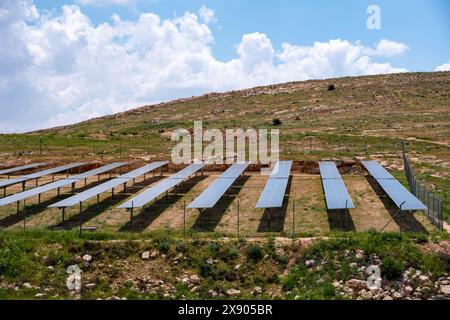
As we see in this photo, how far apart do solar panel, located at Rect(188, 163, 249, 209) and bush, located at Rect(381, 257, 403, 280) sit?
850 cm

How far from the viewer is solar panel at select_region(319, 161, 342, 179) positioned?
3014 cm

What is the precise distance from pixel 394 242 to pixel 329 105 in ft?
195

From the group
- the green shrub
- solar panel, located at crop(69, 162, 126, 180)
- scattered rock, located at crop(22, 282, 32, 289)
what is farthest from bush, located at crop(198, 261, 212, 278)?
solar panel, located at crop(69, 162, 126, 180)

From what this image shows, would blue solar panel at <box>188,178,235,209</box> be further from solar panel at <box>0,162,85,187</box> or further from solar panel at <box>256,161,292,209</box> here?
solar panel at <box>0,162,85,187</box>

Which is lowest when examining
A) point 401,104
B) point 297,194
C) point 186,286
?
point 186,286

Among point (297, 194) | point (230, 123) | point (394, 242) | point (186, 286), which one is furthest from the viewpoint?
point (230, 123)

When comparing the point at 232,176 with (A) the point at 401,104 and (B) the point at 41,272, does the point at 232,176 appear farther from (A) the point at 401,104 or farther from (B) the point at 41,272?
(A) the point at 401,104

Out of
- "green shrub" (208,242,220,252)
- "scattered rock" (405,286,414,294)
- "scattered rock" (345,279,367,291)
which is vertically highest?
"green shrub" (208,242,220,252)

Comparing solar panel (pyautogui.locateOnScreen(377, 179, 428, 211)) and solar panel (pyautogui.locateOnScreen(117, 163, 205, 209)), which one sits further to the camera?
solar panel (pyautogui.locateOnScreen(117, 163, 205, 209))

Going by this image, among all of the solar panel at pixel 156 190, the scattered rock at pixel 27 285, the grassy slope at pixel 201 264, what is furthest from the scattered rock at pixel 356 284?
the scattered rock at pixel 27 285

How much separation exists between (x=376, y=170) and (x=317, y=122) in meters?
31.8

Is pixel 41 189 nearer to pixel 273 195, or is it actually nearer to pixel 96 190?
pixel 96 190

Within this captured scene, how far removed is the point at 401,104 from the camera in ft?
240
